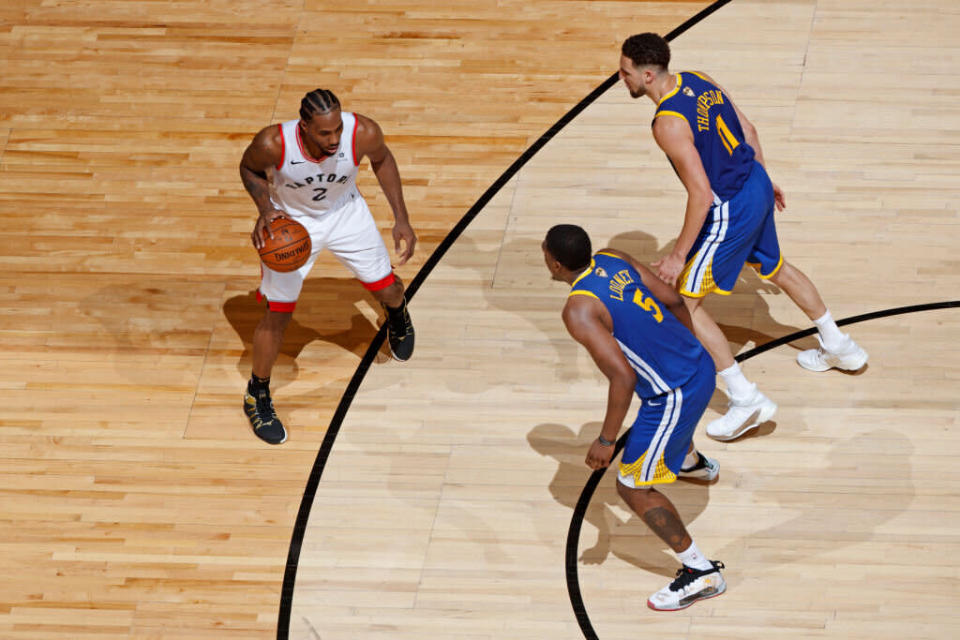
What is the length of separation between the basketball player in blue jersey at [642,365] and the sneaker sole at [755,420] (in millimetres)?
781

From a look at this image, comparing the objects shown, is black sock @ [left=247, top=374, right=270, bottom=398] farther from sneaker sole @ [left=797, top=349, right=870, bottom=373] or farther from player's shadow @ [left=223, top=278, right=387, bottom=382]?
sneaker sole @ [left=797, top=349, right=870, bottom=373]

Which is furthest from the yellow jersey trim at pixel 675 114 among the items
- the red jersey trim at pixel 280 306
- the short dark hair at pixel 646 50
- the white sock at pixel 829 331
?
the red jersey trim at pixel 280 306

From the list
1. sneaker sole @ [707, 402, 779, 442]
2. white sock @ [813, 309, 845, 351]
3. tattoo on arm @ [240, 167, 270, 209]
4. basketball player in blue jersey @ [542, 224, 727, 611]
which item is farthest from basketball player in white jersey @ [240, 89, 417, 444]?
white sock @ [813, 309, 845, 351]

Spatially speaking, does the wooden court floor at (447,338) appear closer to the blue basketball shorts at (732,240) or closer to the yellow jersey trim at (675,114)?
the blue basketball shorts at (732,240)

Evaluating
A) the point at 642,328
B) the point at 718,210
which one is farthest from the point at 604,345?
the point at 718,210

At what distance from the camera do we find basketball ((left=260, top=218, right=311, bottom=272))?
5.20 meters

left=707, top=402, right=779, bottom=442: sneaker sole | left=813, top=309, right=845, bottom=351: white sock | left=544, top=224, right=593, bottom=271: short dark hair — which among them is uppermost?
left=544, top=224, right=593, bottom=271: short dark hair

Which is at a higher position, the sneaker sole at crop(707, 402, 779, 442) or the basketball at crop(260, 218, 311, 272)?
the basketball at crop(260, 218, 311, 272)

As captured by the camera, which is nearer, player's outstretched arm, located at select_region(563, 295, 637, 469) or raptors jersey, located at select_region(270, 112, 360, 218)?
player's outstretched arm, located at select_region(563, 295, 637, 469)

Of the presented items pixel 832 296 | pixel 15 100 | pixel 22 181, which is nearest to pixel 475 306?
pixel 832 296

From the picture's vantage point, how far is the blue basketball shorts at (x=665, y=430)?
4559 mm

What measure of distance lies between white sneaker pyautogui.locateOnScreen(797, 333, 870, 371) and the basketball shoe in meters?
1.93

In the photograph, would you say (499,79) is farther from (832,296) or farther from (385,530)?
(385,530)

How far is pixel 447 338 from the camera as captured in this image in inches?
244
